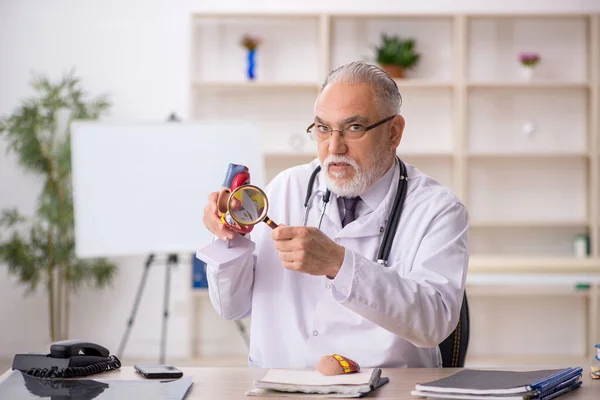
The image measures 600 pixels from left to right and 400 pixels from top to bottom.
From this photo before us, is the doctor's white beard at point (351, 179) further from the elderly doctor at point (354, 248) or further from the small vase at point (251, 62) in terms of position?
the small vase at point (251, 62)

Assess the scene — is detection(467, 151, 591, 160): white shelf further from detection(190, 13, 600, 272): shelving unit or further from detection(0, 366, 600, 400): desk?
detection(0, 366, 600, 400): desk

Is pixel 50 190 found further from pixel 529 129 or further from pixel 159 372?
pixel 159 372

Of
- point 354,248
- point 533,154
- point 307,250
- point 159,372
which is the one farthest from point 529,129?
point 159,372

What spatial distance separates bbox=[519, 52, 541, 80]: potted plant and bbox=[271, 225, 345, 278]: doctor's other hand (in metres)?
4.33

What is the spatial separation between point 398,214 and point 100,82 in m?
4.17

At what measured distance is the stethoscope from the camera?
2078mm

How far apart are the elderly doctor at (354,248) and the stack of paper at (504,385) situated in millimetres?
238

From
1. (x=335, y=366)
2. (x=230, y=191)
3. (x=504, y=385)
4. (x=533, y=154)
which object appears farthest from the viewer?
(x=533, y=154)

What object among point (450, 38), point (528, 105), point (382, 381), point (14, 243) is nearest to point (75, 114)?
point (14, 243)

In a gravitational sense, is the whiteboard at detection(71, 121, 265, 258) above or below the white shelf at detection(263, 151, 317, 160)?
below

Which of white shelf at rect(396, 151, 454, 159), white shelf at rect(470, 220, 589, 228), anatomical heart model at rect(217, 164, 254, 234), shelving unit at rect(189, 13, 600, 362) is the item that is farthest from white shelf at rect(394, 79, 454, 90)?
anatomical heart model at rect(217, 164, 254, 234)

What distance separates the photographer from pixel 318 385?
164 cm

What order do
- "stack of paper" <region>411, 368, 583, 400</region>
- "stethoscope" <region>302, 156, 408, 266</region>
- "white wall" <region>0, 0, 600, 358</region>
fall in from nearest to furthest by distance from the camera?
"stack of paper" <region>411, 368, 583, 400</region> → "stethoscope" <region>302, 156, 408, 266</region> → "white wall" <region>0, 0, 600, 358</region>

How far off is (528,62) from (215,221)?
169 inches
